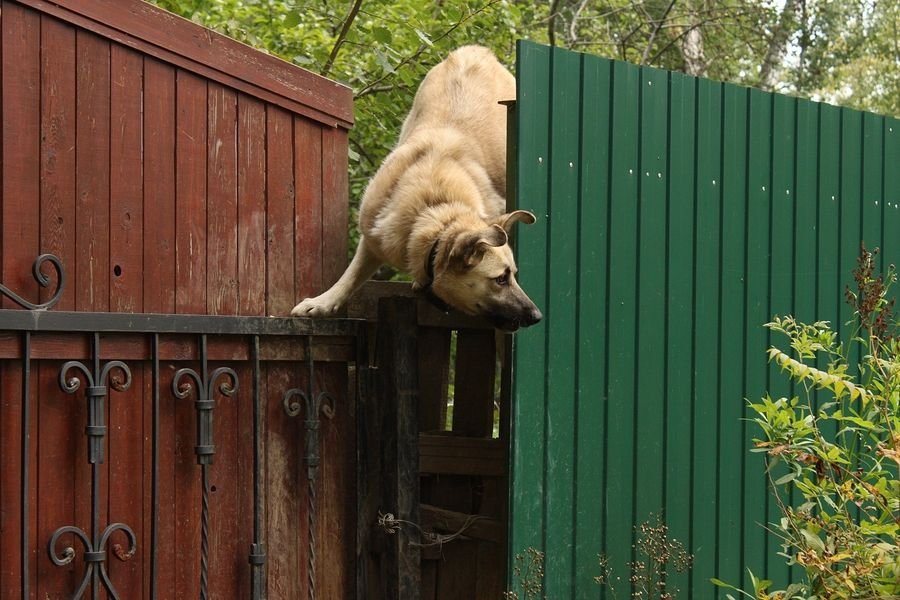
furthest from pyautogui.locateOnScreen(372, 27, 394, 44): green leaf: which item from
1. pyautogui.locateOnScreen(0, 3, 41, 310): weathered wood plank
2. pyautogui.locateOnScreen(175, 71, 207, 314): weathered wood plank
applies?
pyautogui.locateOnScreen(0, 3, 41, 310): weathered wood plank

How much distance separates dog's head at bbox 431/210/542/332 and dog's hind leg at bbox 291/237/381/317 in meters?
0.30

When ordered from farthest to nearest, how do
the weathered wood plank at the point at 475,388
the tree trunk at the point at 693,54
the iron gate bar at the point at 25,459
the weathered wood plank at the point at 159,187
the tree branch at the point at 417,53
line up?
1. the tree trunk at the point at 693,54
2. the tree branch at the point at 417,53
3. the weathered wood plank at the point at 475,388
4. the weathered wood plank at the point at 159,187
5. the iron gate bar at the point at 25,459

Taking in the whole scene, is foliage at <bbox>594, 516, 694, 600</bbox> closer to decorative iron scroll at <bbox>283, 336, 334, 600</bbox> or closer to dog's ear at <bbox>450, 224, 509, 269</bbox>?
decorative iron scroll at <bbox>283, 336, 334, 600</bbox>

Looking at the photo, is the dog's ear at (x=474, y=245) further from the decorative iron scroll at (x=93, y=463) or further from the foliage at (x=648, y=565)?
the decorative iron scroll at (x=93, y=463)

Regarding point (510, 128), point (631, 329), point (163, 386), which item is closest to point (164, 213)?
point (163, 386)

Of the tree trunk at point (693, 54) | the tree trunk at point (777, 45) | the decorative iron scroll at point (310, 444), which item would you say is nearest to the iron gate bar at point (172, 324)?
the decorative iron scroll at point (310, 444)

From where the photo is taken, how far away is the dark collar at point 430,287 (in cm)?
468

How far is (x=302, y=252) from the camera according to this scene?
174 inches

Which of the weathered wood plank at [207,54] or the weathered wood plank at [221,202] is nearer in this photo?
the weathered wood plank at [207,54]

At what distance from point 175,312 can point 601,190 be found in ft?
5.96

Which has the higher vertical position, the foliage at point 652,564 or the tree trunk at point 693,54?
the tree trunk at point 693,54

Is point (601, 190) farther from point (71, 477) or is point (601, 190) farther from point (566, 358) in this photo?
point (71, 477)

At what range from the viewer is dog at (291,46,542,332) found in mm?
4414

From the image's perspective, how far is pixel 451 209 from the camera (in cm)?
485
